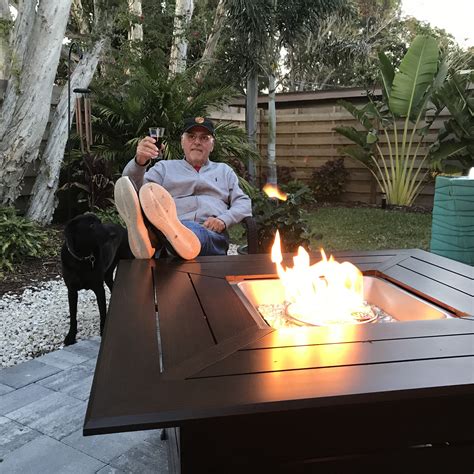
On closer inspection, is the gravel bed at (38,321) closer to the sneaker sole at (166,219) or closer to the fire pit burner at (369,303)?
the sneaker sole at (166,219)

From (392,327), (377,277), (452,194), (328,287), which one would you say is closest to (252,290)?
(328,287)

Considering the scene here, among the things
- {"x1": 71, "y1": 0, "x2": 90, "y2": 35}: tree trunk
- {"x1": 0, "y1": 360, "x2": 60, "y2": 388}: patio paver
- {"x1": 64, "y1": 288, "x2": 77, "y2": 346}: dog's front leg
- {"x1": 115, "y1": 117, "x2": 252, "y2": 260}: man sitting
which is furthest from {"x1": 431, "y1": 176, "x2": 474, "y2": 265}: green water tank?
{"x1": 71, "y1": 0, "x2": 90, "y2": 35}: tree trunk

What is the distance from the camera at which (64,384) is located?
201 centimetres

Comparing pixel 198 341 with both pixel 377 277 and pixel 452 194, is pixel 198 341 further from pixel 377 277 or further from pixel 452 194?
pixel 452 194

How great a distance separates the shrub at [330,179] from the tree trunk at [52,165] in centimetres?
476

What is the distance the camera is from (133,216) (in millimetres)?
1946

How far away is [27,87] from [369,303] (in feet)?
13.4

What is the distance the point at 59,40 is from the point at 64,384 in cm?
382

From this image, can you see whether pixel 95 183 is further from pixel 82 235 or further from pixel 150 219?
pixel 150 219

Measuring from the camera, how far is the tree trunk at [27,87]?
4.49 m

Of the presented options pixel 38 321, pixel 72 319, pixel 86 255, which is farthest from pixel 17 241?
pixel 86 255

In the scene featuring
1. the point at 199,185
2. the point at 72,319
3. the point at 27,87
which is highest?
the point at 27,87

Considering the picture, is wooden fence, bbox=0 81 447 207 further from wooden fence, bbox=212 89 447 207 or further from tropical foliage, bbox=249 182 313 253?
tropical foliage, bbox=249 182 313 253

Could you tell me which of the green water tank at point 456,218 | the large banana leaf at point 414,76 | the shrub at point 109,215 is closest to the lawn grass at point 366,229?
the shrub at point 109,215
